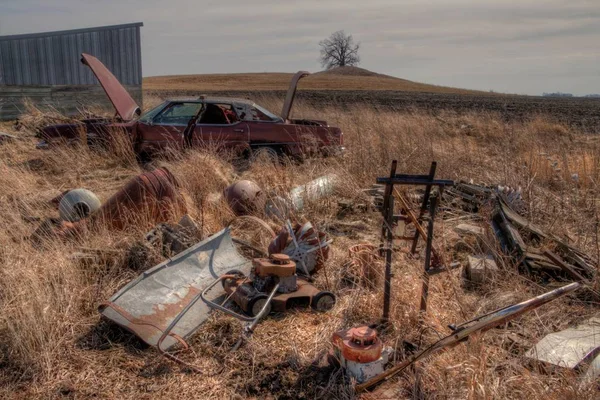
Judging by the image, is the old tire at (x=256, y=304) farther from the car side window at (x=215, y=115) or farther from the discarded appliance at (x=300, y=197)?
the car side window at (x=215, y=115)

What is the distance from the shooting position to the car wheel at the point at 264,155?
9188mm

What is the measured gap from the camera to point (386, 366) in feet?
11.6

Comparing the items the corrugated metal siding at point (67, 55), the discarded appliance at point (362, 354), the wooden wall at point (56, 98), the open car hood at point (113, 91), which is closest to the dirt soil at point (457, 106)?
the corrugated metal siding at point (67, 55)

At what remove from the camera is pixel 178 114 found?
986 centimetres

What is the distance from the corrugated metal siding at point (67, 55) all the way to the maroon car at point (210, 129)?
891 cm

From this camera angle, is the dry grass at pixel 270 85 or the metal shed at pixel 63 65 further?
the dry grass at pixel 270 85

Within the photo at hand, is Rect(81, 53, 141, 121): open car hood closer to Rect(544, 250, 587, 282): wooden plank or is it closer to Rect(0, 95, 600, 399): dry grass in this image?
Rect(0, 95, 600, 399): dry grass

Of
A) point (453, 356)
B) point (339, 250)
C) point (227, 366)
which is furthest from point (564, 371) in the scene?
point (339, 250)

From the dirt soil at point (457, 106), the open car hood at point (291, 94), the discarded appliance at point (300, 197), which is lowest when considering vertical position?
the dirt soil at point (457, 106)

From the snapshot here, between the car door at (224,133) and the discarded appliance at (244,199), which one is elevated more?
the car door at (224,133)

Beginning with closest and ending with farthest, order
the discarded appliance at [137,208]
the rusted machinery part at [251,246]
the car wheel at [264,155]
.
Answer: the rusted machinery part at [251,246] < the discarded appliance at [137,208] < the car wheel at [264,155]

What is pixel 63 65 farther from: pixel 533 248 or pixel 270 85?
pixel 270 85

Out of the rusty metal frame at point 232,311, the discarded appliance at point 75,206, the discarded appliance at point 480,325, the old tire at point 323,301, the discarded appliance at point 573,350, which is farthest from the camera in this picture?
the discarded appliance at point 75,206

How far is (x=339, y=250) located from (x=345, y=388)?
96.2 inches
